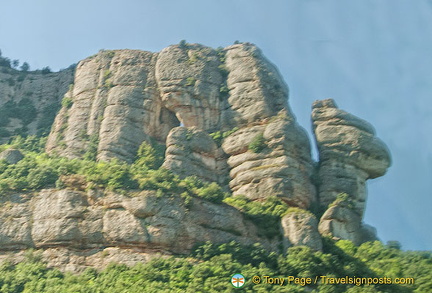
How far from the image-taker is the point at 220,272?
138 feet

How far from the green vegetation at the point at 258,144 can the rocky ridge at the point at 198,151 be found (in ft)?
0.30

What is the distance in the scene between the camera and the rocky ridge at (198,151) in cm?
4522

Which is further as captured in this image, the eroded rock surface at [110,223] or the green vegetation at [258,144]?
the green vegetation at [258,144]

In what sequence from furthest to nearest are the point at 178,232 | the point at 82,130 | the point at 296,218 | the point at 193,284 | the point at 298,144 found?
the point at 82,130 < the point at 298,144 < the point at 296,218 < the point at 178,232 < the point at 193,284

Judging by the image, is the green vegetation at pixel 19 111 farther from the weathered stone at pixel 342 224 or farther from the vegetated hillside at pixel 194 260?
the weathered stone at pixel 342 224

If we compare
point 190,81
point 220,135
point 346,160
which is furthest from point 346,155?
point 190,81

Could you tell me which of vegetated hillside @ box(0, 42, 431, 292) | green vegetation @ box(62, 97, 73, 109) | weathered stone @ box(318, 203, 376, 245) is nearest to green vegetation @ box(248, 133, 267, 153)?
vegetated hillside @ box(0, 42, 431, 292)

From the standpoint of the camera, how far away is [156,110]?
60.3m

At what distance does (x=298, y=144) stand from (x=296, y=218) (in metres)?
7.85

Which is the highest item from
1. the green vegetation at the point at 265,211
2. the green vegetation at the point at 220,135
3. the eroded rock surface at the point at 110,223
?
the green vegetation at the point at 220,135

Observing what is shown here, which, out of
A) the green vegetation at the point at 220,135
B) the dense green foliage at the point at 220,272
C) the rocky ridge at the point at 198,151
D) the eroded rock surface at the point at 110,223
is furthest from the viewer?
the green vegetation at the point at 220,135

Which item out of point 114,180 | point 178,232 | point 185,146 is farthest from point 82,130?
point 178,232

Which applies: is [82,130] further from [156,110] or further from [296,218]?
[296,218]

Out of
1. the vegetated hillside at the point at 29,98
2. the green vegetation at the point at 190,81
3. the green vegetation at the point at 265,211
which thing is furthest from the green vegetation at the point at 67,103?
the green vegetation at the point at 265,211
